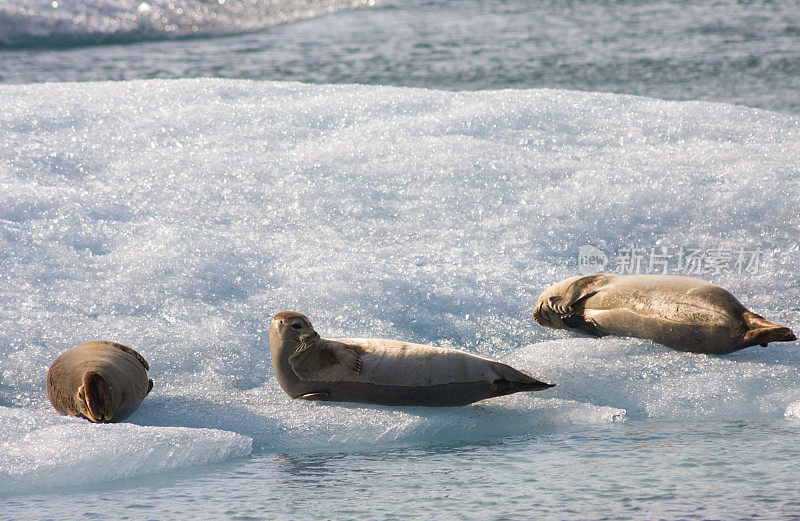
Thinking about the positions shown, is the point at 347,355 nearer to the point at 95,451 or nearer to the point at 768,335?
the point at 95,451

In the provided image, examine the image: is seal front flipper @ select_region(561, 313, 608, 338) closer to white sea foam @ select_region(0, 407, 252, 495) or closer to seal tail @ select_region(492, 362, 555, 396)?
seal tail @ select_region(492, 362, 555, 396)

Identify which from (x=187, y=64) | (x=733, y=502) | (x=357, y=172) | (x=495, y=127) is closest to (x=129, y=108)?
(x=357, y=172)

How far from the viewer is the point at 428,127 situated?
603cm

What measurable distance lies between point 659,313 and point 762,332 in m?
0.43

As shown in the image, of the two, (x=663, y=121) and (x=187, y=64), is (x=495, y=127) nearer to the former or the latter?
(x=663, y=121)

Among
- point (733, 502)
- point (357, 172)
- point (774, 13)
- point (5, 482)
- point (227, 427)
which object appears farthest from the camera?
point (774, 13)

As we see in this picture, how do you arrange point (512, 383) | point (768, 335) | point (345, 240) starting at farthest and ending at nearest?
1. point (345, 240)
2. point (768, 335)
3. point (512, 383)

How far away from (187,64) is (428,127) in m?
7.05

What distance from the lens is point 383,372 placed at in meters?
3.38

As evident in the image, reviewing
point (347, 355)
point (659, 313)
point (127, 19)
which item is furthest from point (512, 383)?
point (127, 19)

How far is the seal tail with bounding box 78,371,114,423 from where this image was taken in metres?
3.15

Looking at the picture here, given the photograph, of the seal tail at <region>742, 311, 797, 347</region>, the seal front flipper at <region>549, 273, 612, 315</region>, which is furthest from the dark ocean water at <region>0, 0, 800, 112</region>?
the seal tail at <region>742, 311, 797, 347</region>
